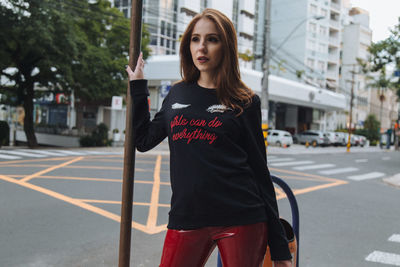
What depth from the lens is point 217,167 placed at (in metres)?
1.68

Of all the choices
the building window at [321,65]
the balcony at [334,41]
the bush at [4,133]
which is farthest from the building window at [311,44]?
the bush at [4,133]

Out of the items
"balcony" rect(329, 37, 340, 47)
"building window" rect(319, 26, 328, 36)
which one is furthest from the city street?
"balcony" rect(329, 37, 340, 47)

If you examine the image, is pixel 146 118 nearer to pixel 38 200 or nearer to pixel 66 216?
pixel 66 216

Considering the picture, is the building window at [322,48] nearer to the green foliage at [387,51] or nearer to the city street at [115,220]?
the green foliage at [387,51]

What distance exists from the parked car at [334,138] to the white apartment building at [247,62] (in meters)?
4.28

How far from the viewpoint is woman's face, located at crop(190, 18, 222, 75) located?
1824 millimetres

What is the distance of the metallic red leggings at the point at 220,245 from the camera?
1684 millimetres

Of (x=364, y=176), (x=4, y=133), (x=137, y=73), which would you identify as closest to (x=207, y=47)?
(x=137, y=73)

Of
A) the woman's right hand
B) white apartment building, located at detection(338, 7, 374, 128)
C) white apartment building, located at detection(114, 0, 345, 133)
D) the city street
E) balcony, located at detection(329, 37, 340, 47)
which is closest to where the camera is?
the woman's right hand

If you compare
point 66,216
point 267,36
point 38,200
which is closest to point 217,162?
point 66,216

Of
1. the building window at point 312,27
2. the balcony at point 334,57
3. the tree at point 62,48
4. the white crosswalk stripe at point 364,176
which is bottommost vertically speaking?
the white crosswalk stripe at point 364,176

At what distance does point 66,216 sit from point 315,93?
126ft

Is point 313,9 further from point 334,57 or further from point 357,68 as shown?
point 357,68

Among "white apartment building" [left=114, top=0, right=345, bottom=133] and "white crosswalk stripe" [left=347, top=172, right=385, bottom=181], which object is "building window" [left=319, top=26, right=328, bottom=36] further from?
"white crosswalk stripe" [left=347, top=172, right=385, bottom=181]
